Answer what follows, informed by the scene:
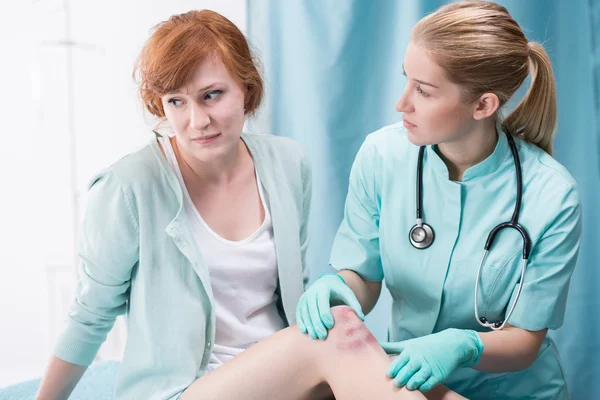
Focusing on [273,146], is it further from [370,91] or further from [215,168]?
[370,91]

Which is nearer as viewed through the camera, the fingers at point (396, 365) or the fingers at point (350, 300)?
the fingers at point (396, 365)

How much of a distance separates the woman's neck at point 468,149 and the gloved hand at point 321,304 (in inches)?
12.5

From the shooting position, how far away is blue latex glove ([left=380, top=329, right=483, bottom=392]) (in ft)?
3.89

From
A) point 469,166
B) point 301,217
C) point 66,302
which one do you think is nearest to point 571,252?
point 469,166

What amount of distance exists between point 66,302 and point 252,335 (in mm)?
1302

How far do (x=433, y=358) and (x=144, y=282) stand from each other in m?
0.54

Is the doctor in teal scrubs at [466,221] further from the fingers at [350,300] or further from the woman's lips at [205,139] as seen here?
the woman's lips at [205,139]

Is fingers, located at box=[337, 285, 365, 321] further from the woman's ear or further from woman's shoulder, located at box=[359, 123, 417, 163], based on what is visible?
the woman's ear

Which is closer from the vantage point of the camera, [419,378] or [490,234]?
[419,378]

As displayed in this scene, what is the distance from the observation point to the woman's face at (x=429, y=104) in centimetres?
129

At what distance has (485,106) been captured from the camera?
1.32 m

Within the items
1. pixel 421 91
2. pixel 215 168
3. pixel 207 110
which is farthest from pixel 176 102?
pixel 421 91

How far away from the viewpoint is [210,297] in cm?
134

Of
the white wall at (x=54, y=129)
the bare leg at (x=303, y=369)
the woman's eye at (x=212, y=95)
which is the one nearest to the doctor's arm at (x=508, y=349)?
the bare leg at (x=303, y=369)
